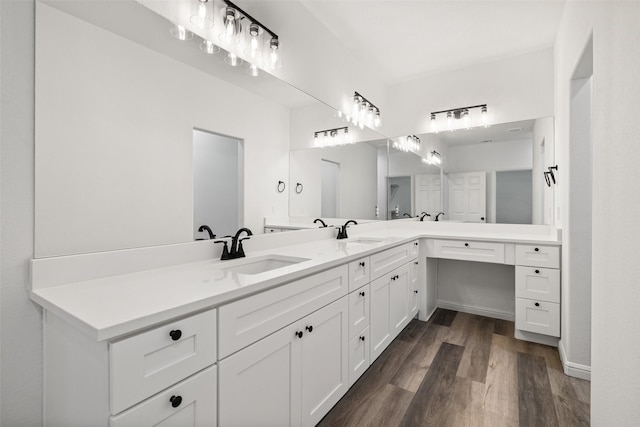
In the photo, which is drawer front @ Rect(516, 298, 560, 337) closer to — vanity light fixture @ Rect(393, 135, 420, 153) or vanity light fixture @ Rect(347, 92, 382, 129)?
vanity light fixture @ Rect(393, 135, 420, 153)

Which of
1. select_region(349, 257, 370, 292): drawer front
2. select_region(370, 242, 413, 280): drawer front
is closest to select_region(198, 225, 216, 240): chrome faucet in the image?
select_region(349, 257, 370, 292): drawer front

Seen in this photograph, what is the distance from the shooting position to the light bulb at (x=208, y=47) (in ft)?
5.03

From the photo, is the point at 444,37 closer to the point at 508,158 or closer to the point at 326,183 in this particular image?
the point at 508,158

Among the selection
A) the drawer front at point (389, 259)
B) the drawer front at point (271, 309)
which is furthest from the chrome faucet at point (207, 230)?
the drawer front at point (389, 259)

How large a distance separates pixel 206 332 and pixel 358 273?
1.06m

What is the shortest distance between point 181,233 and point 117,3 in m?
0.97

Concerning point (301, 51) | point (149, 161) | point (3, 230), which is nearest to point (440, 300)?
point (301, 51)

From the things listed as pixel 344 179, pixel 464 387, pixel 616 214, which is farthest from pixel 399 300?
pixel 616 214

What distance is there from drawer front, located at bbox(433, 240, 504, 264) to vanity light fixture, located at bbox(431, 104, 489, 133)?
51.6 inches

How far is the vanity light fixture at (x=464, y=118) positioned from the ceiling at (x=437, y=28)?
1.54 feet

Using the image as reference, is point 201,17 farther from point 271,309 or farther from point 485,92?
point 485,92

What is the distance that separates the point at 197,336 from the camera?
916 mm

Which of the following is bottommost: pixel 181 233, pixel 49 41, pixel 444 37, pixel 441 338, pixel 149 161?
pixel 441 338

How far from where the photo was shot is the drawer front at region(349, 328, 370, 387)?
1.77 m
